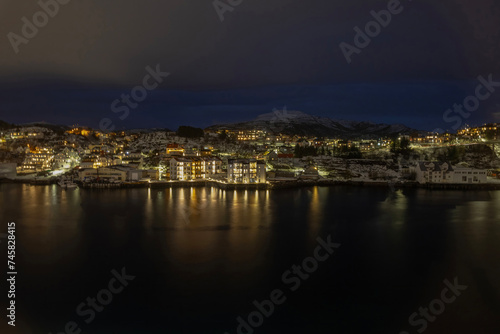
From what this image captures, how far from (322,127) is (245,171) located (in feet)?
153

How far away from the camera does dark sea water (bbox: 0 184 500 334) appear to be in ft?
13.8

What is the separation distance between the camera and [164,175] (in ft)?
52.7

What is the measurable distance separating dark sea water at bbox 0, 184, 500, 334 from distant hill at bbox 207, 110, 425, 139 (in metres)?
40.9

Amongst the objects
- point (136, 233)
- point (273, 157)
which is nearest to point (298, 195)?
point (136, 233)

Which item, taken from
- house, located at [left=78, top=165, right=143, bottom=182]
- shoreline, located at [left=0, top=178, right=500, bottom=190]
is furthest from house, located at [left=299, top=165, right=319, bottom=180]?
house, located at [left=78, top=165, right=143, bottom=182]

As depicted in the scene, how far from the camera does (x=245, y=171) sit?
1441 centimetres

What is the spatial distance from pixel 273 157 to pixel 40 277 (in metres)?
16.4

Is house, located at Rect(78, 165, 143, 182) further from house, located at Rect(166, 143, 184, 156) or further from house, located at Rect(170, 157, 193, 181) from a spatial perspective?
house, located at Rect(166, 143, 184, 156)

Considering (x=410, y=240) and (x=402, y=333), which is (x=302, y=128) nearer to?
(x=410, y=240)

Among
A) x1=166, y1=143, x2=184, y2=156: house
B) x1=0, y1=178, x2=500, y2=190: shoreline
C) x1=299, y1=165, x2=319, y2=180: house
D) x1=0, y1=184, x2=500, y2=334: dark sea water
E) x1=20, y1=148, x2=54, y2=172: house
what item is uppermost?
x1=166, y1=143, x2=184, y2=156: house

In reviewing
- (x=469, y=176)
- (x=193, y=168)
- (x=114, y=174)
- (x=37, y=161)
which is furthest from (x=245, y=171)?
(x=37, y=161)

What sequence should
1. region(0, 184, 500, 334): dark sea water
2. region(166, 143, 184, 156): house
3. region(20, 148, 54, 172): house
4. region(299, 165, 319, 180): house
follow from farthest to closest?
1. region(166, 143, 184, 156): house
2. region(20, 148, 54, 172): house
3. region(299, 165, 319, 180): house
4. region(0, 184, 500, 334): dark sea water

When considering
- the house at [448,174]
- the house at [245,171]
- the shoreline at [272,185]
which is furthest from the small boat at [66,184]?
the house at [448,174]

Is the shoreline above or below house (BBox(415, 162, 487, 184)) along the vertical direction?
below
